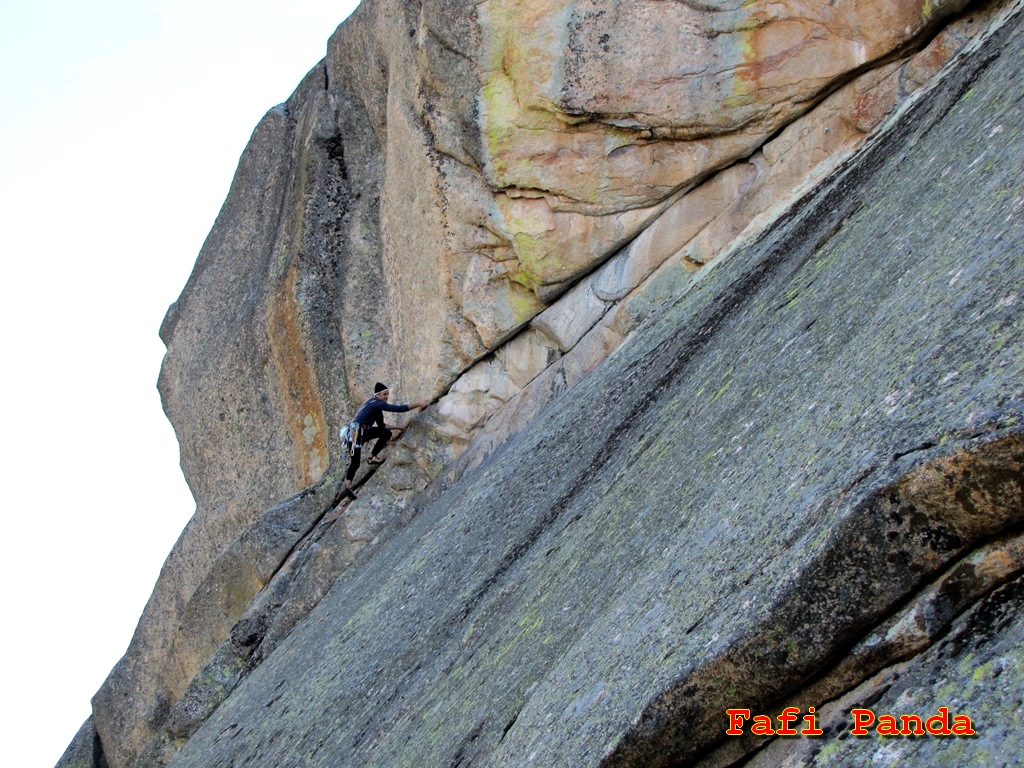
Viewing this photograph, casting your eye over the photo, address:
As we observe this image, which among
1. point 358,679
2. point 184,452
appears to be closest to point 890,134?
point 358,679

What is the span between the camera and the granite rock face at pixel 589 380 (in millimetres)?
4750

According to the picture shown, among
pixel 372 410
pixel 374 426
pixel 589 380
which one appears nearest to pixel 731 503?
pixel 589 380

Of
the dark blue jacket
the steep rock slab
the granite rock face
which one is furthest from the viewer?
the dark blue jacket

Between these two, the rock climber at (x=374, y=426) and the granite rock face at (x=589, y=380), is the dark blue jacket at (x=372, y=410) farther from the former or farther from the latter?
the granite rock face at (x=589, y=380)

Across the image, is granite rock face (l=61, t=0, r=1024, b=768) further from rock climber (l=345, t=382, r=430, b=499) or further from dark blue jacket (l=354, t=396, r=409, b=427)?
dark blue jacket (l=354, t=396, r=409, b=427)

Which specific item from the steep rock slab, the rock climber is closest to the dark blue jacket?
the rock climber

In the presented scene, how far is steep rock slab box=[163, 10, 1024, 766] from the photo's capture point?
14.6 feet

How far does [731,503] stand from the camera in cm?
581

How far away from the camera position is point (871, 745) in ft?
13.2

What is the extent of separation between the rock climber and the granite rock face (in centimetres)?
29

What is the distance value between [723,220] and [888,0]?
2.32 meters

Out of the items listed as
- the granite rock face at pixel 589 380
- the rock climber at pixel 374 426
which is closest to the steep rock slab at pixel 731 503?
the granite rock face at pixel 589 380

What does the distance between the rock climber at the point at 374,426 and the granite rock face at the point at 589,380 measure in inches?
11.6

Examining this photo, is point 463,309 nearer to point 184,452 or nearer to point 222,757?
point 222,757
